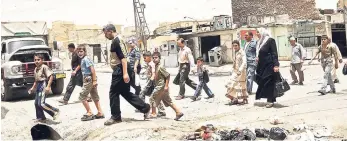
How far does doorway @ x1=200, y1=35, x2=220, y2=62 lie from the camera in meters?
29.5

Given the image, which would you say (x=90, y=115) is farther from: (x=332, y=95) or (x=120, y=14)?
(x=120, y=14)

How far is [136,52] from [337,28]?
20.9m

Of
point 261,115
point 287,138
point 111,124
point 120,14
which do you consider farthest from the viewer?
point 120,14

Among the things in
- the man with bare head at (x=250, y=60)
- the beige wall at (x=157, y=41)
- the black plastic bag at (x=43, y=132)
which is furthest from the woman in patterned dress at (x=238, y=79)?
the beige wall at (x=157, y=41)

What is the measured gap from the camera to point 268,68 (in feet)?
27.4

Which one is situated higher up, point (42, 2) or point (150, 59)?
point (42, 2)

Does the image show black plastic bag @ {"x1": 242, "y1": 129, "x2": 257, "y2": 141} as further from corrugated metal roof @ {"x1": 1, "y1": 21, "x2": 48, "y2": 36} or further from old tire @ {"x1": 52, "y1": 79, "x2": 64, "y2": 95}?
corrugated metal roof @ {"x1": 1, "y1": 21, "x2": 48, "y2": 36}

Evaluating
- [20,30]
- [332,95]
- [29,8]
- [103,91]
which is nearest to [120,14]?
[29,8]

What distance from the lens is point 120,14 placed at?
84812 millimetres

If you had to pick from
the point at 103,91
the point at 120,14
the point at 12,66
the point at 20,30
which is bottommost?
the point at 103,91

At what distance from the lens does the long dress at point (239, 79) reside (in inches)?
352

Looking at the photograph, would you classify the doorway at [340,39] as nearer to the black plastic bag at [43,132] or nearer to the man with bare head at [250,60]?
the man with bare head at [250,60]

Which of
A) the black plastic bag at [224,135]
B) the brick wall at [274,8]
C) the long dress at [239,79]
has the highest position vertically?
the brick wall at [274,8]

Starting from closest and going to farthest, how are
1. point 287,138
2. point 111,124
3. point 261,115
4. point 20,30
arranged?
point 287,138 → point 111,124 → point 261,115 → point 20,30
